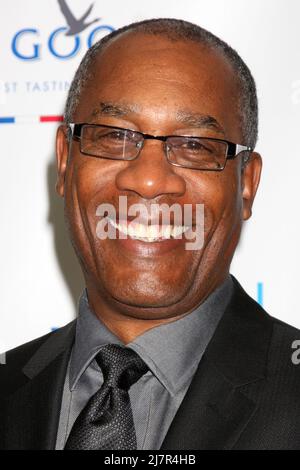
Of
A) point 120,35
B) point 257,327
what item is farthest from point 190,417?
point 120,35

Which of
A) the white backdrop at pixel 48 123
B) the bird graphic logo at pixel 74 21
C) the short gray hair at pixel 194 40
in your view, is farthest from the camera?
the bird graphic logo at pixel 74 21

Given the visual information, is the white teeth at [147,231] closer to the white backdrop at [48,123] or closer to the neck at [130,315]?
the neck at [130,315]

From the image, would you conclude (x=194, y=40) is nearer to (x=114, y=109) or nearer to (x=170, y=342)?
(x=114, y=109)

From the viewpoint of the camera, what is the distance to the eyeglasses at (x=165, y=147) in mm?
1670

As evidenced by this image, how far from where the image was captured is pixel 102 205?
1705 millimetres

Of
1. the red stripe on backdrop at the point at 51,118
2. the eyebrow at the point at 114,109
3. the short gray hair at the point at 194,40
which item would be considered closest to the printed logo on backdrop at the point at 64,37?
the red stripe on backdrop at the point at 51,118

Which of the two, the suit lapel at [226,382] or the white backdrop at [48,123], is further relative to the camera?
the white backdrop at [48,123]

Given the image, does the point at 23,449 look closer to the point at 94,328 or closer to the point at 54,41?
the point at 94,328

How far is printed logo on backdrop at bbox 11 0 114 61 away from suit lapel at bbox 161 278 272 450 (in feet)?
3.62

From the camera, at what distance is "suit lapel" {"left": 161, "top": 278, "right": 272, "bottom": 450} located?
155 centimetres

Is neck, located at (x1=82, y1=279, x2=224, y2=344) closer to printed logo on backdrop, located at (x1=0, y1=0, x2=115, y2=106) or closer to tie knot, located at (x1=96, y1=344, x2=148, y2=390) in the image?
tie knot, located at (x1=96, y1=344, x2=148, y2=390)

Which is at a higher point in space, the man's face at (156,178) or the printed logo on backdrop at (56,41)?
→ the printed logo on backdrop at (56,41)

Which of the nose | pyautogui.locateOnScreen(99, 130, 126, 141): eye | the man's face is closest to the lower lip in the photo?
the man's face

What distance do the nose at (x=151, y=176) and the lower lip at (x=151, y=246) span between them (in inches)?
4.4
